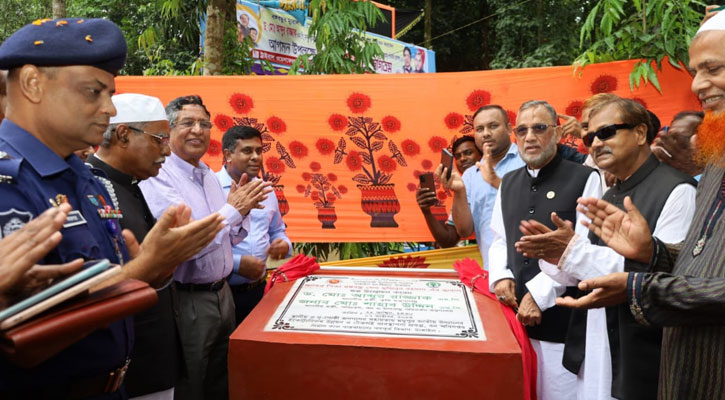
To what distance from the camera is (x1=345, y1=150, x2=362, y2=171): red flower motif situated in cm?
473

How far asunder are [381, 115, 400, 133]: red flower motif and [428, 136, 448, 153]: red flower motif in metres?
0.34

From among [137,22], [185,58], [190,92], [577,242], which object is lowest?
[577,242]

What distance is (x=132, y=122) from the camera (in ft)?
7.72

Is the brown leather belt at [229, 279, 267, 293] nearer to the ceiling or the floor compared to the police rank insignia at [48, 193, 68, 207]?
nearer to the floor

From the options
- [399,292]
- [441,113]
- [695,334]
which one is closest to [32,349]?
[399,292]

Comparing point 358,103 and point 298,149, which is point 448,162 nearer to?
point 358,103

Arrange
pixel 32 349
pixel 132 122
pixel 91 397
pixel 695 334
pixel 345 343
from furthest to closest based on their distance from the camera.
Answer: pixel 132 122, pixel 345 343, pixel 695 334, pixel 91 397, pixel 32 349

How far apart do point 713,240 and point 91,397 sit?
1.97 meters

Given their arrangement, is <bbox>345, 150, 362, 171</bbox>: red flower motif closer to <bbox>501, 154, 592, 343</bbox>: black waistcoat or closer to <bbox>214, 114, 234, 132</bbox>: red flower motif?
<bbox>214, 114, 234, 132</bbox>: red flower motif

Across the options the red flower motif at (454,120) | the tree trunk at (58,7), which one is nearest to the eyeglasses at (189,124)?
the red flower motif at (454,120)

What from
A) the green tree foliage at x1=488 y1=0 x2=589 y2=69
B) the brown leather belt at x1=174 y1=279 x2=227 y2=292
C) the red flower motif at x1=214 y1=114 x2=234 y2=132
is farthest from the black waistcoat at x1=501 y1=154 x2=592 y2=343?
the green tree foliage at x1=488 y1=0 x2=589 y2=69

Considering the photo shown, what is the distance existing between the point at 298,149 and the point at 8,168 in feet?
11.5

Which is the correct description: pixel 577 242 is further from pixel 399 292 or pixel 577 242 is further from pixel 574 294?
pixel 399 292

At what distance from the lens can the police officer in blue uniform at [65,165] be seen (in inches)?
52.3
